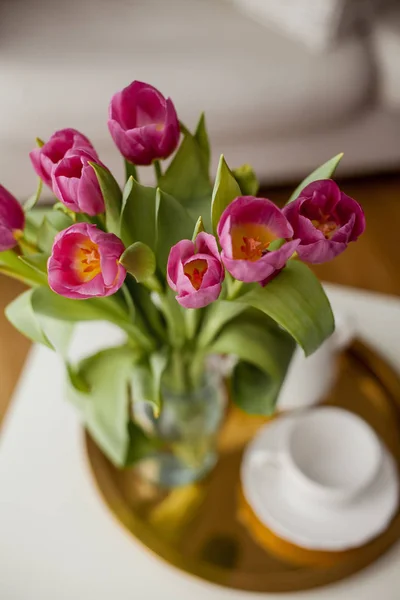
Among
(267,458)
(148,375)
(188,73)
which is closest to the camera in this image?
(148,375)

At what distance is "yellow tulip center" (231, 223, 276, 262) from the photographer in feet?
1.44

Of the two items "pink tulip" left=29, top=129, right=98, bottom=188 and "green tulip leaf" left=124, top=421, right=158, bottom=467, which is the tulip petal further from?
"green tulip leaf" left=124, top=421, right=158, bottom=467

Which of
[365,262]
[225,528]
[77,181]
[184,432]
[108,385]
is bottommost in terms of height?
[365,262]

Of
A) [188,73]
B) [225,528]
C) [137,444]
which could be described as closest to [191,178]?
[137,444]

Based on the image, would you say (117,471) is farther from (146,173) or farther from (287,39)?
(287,39)

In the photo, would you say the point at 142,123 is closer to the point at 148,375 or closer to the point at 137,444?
the point at 148,375

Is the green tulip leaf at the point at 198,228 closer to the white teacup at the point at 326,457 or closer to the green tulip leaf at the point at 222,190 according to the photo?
the green tulip leaf at the point at 222,190

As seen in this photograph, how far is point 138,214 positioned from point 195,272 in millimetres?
95

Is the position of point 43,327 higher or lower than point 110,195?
lower

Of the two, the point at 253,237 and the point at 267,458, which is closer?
the point at 253,237

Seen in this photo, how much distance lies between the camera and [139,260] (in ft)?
1.50

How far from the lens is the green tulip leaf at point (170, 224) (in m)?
0.51

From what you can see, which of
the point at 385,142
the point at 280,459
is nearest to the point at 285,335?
the point at 280,459

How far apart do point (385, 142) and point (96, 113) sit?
0.74 m
